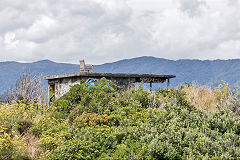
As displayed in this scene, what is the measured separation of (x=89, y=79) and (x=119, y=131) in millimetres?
5850

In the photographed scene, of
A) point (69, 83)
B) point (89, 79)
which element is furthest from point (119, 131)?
point (69, 83)

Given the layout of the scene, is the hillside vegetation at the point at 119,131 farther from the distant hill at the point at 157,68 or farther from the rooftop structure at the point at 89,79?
the distant hill at the point at 157,68

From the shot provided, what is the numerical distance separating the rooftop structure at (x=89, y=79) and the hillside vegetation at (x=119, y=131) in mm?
1889

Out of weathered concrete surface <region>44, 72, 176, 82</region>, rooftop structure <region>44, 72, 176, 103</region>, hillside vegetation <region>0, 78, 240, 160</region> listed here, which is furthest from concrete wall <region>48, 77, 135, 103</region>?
hillside vegetation <region>0, 78, 240, 160</region>

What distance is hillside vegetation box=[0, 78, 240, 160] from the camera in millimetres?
5872

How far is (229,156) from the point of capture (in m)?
5.37

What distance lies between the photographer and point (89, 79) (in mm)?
→ 12555

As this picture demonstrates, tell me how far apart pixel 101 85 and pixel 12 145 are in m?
4.67

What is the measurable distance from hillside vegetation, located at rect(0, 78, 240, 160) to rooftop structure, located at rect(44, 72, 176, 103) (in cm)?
189

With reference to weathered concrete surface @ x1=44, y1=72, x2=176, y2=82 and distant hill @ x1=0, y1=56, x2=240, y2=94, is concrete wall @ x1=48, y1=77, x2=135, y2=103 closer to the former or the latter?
weathered concrete surface @ x1=44, y1=72, x2=176, y2=82

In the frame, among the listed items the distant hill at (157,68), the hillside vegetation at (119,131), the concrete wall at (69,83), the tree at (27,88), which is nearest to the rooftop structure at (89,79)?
the concrete wall at (69,83)

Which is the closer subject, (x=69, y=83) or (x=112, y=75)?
(x=112, y=75)

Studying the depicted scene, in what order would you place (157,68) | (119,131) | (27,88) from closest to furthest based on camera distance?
(119,131)
(27,88)
(157,68)

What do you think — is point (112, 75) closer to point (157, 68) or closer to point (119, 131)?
point (119, 131)
